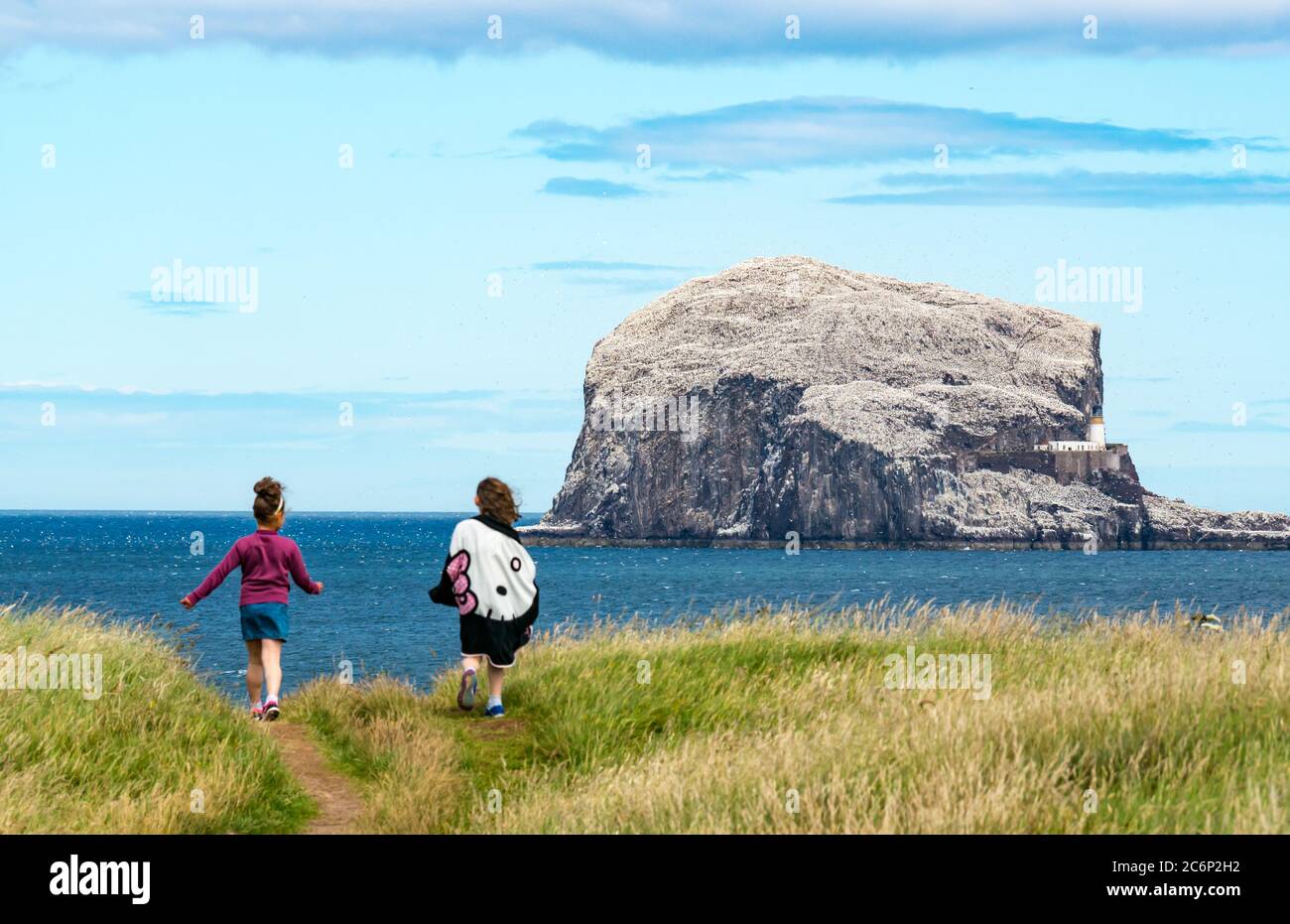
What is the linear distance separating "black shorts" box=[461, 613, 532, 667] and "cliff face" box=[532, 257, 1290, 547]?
496ft

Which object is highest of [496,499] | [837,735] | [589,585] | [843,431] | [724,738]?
[496,499]

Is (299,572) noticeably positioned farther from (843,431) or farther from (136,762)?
(843,431)

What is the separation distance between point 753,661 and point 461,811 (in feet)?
16.8

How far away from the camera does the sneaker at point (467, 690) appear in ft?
44.2

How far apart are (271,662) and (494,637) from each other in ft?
7.33

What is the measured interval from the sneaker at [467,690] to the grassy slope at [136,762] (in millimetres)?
2177

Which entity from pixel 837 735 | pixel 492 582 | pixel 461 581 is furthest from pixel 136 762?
pixel 837 735

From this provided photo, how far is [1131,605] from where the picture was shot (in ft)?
246

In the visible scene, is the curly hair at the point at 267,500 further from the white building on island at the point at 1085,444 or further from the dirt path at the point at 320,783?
the white building on island at the point at 1085,444

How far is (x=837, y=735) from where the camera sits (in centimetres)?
980

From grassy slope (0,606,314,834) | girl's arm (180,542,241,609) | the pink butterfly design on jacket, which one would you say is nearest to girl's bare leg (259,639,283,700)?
grassy slope (0,606,314,834)

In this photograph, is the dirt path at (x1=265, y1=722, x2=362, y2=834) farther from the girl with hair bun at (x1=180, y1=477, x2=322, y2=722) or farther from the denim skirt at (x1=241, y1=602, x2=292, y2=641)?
the denim skirt at (x1=241, y1=602, x2=292, y2=641)
